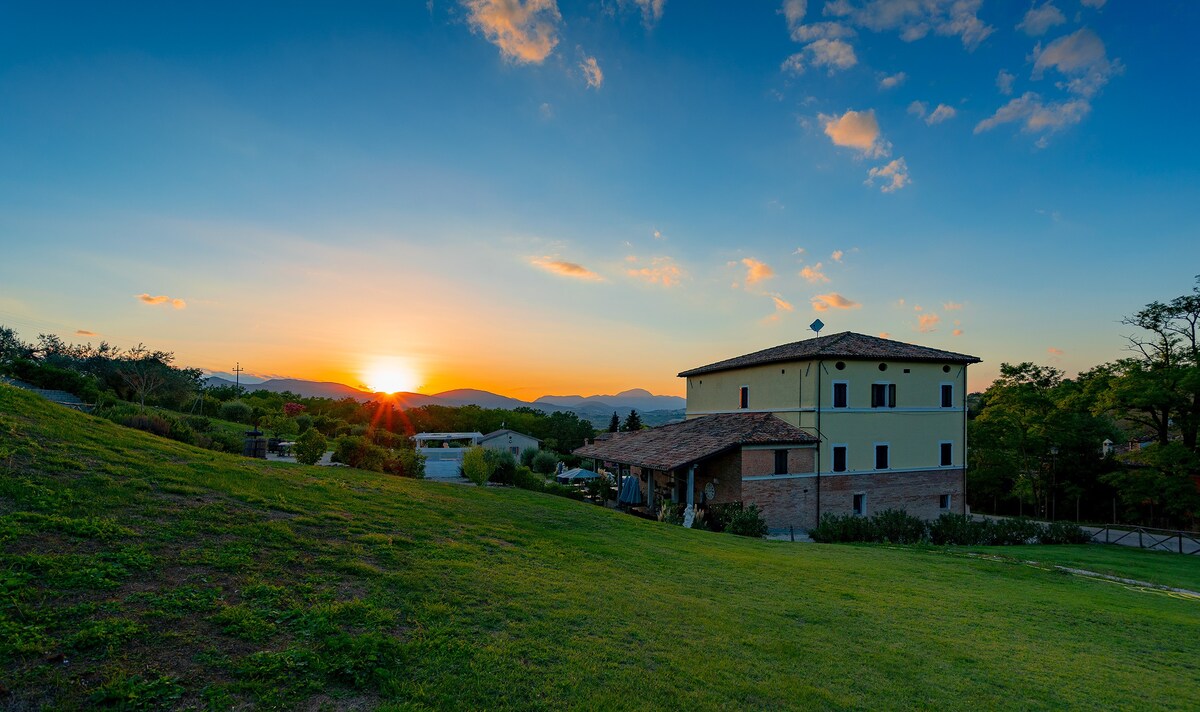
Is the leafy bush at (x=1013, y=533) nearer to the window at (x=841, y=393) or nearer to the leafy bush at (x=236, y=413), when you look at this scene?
the window at (x=841, y=393)

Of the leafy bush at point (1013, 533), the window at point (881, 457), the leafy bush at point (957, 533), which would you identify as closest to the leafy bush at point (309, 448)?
the leafy bush at point (957, 533)

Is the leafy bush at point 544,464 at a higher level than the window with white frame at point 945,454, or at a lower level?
lower

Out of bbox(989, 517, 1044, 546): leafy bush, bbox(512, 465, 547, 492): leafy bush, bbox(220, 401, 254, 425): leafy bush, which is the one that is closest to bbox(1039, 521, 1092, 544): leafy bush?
bbox(989, 517, 1044, 546): leafy bush

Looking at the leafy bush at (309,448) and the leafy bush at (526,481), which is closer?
the leafy bush at (309,448)

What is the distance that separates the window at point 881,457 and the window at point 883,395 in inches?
84.9

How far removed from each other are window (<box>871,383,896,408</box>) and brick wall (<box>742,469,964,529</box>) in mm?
3583

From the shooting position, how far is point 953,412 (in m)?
28.4

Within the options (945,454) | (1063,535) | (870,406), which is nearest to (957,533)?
(1063,535)

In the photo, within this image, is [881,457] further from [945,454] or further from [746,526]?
[746,526]

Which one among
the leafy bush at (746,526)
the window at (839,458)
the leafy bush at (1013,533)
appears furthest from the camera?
the window at (839,458)

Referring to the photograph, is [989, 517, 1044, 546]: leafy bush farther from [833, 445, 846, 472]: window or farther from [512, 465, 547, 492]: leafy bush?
[512, 465, 547, 492]: leafy bush

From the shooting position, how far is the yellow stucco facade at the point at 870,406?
25.4 meters

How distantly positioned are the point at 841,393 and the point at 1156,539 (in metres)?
15.5

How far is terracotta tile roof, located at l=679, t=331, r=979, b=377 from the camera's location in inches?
1004
